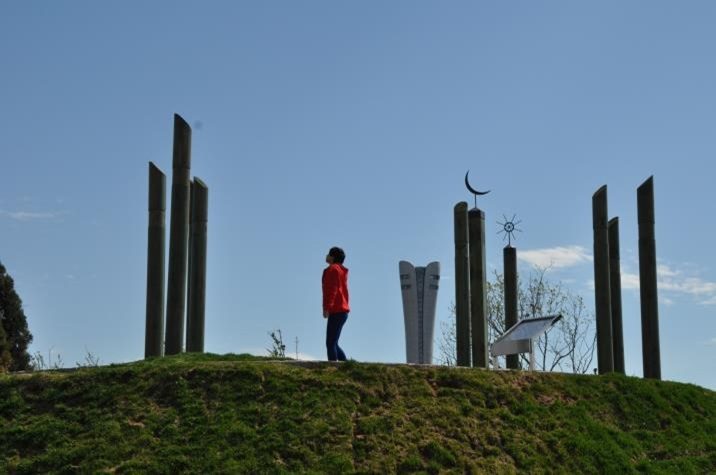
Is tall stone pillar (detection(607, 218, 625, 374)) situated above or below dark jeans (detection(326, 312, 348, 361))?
above

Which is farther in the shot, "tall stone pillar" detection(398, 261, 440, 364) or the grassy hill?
"tall stone pillar" detection(398, 261, 440, 364)

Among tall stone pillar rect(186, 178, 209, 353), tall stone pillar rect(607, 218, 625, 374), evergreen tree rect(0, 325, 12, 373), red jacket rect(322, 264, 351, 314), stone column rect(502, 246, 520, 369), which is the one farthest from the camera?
evergreen tree rect(0, 325, 12, 373)

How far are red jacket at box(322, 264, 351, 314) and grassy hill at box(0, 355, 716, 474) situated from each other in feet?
3.15

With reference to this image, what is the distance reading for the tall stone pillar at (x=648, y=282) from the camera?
2383cm

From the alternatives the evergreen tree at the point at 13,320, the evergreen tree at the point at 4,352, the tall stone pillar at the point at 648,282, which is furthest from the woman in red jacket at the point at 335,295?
the evergreen tree at the point at 13,320

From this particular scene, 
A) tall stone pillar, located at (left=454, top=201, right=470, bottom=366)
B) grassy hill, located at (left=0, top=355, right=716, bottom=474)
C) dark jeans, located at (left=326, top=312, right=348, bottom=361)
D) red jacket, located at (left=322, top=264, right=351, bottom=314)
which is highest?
tall stone pillar, located at (left=454, top=201, right=470, bottom=366)

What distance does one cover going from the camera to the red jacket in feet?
53.6

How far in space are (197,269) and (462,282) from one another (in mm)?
5972

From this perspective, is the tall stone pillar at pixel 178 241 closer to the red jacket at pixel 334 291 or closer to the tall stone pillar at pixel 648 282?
the red jacket at pixel 334 291

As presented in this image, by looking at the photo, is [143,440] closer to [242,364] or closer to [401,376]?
[242,364]

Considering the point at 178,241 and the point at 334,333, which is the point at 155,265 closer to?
the point at 178,241

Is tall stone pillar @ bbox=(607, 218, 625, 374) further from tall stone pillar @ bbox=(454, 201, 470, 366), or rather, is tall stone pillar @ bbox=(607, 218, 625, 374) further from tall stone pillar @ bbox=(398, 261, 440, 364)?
tall stone pillar @ bbox=(398, 261, 440, 364)

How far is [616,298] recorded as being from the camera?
82.9ft

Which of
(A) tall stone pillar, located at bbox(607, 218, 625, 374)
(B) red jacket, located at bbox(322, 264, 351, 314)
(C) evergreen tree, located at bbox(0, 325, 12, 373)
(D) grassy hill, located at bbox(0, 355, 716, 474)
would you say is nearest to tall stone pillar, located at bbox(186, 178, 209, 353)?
(D) grassy hill, located at bbox(0, 355, 716, 474)
